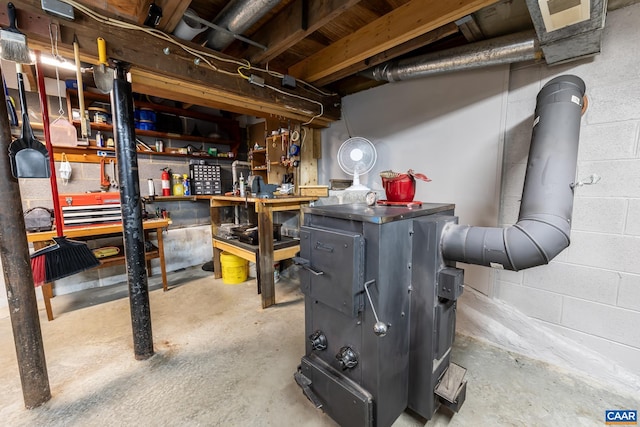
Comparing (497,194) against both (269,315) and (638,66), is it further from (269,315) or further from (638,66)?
(269,315)

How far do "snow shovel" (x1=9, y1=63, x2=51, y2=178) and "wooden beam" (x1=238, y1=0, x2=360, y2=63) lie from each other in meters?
1.39

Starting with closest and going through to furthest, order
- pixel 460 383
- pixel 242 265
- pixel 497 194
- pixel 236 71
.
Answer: pixel 460 383
pixel 497 194
pixel 236 71
pixel 242 265

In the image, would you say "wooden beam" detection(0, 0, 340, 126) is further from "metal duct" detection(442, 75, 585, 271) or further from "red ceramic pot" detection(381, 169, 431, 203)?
"metal duct" detection(442, 75, 585, 271)

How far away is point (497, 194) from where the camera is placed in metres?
1.89

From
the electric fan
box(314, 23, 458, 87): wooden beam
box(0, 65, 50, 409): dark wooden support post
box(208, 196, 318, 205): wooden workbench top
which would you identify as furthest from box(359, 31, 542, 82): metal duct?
box(0, 65, 50, 409): dark wooden support post

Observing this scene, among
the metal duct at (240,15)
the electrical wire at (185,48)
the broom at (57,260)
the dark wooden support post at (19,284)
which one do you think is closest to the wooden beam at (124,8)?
the electrical wire at (185,48)

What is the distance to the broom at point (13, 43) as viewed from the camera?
3.92ft

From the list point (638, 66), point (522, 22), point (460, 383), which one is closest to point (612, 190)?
point (638, 66)

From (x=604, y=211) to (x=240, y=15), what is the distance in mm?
2521

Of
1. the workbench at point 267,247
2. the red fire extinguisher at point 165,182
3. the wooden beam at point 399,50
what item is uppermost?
the wooden beam at point 399,50

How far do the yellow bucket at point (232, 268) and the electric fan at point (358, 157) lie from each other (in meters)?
1.77

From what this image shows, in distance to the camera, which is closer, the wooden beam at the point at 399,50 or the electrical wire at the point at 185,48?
the electrical wire at the point at 185,48

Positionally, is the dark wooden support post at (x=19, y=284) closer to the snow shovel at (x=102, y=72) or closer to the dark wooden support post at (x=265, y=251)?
the snow shovel at (x=102, y=72)

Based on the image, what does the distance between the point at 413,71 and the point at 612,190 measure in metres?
1.51
